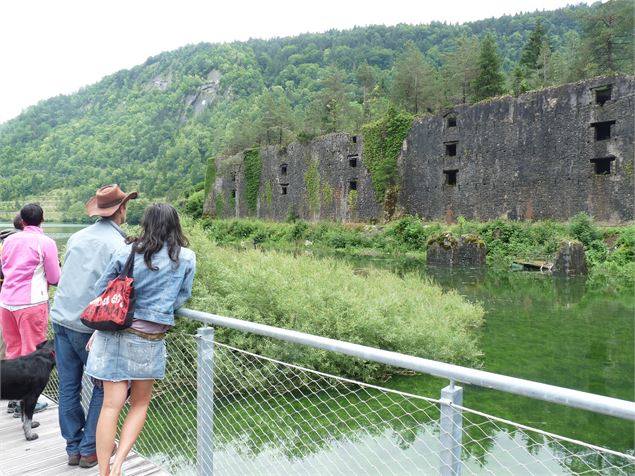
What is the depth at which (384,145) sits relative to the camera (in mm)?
33250

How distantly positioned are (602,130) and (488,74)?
8211 millimetres

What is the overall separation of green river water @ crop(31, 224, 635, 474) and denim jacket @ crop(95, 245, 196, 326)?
218cm

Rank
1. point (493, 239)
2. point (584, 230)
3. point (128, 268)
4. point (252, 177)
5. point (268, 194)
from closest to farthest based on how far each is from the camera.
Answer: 1. point (128, 268)
2. point (584, 230)
3. point (493, 239)
4. point (268, 194)
5. point (252, 177)

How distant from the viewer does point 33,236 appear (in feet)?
13.7

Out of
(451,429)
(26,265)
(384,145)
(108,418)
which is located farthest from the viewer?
(384,145)

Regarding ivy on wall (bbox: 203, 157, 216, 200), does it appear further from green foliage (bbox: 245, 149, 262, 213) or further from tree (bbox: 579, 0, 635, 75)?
tree (bbox: 579, 0, 635, 75)

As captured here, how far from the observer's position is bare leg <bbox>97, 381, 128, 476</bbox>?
9.91ft

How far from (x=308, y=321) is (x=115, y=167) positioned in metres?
111

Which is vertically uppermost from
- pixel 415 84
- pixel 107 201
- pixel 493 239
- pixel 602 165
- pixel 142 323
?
pixel 415 84

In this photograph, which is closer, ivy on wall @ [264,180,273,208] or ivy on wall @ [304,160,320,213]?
ivy on wall @ [304,160,320,213]

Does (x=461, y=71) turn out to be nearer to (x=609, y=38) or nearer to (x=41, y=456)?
(x=609, y=38)

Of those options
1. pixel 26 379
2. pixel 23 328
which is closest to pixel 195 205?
pixel 23 328

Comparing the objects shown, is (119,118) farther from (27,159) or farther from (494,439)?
(494,439)

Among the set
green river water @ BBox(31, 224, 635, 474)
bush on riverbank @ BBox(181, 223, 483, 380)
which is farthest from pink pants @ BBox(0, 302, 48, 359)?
bush on riverbank @ BBox(181, 223, 483, 380)
